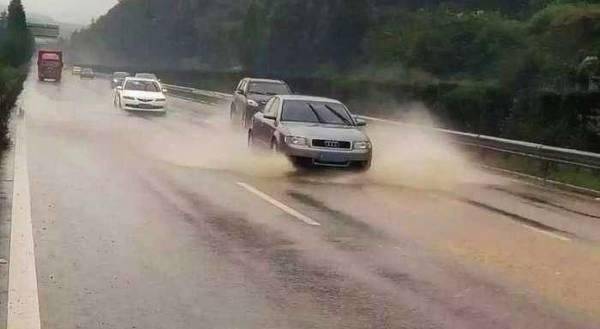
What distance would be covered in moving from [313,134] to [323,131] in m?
0.31

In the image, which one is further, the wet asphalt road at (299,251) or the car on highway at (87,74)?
the car on highway at (87,74)

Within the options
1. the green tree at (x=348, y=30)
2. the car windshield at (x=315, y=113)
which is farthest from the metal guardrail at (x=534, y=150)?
the green tree at (x=348, y=30)

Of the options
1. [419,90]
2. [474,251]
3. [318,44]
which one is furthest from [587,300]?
[318,44]

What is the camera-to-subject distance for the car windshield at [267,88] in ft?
101

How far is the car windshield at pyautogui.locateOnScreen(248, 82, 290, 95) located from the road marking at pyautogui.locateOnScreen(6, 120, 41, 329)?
18.2 metres

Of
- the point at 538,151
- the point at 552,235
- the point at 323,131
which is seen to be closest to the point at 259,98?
the point at 538,151

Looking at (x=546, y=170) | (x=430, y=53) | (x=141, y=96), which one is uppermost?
(x=430, y=53)

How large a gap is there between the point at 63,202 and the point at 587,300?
669 centimetres

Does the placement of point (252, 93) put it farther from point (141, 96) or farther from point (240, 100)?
point (141, 96)

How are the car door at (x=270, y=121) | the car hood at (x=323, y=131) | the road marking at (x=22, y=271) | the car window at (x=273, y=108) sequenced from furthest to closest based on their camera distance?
1. the car window at (x=273, y=108)
2. the car door at (x=270, y=121)
3. the car hood at (x=323, y=131)
4. the road marking at (x=22, y=271)

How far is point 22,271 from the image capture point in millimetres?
7875

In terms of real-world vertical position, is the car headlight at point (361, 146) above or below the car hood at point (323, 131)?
below

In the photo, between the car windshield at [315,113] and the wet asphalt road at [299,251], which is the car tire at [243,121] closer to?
the car windshield at [315,113]

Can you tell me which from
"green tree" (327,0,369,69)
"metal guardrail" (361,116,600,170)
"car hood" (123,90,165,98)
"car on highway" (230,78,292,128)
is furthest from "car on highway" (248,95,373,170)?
"green tree" (327,0,369,69)
